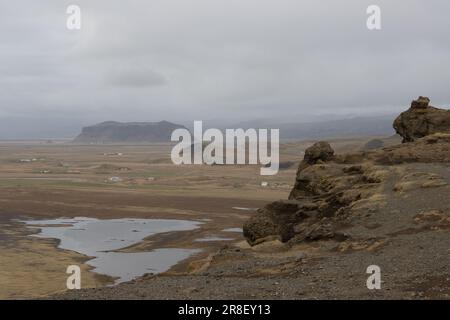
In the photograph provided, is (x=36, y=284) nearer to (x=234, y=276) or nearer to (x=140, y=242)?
(x=140, y=242)

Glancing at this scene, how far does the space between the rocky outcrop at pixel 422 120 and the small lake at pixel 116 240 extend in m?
17.3

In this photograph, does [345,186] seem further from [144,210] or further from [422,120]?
[144,210]

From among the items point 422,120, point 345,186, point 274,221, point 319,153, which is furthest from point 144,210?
point 345,186

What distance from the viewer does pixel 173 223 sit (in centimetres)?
5459

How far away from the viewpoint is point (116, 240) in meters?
45.3

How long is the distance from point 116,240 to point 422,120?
84.8 ft

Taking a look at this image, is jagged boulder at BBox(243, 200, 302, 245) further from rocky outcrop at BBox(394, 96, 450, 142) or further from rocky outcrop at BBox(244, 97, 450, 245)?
rocky outcrop at BBox(394, 96, 450, 142)

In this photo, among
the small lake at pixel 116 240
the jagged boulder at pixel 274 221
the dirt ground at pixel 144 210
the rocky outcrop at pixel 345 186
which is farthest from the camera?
the small lake at pixel 116 240

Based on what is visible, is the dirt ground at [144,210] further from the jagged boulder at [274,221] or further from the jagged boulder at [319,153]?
the jagged boulder at [319,153]

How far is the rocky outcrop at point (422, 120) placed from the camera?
107 ft

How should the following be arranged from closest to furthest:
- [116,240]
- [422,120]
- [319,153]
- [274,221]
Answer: [274,221] → [319,153] → [422,120] → [116,240]

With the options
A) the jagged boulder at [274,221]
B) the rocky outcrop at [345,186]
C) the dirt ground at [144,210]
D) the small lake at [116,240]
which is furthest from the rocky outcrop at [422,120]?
the small lake at [116,240]

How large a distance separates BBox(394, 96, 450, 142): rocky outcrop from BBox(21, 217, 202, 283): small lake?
17309mm

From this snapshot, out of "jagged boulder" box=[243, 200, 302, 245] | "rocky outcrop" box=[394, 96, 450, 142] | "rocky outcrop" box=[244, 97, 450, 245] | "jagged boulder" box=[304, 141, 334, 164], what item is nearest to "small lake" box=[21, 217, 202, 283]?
"jagged boulder" box=[243, 200, 302, 245]
